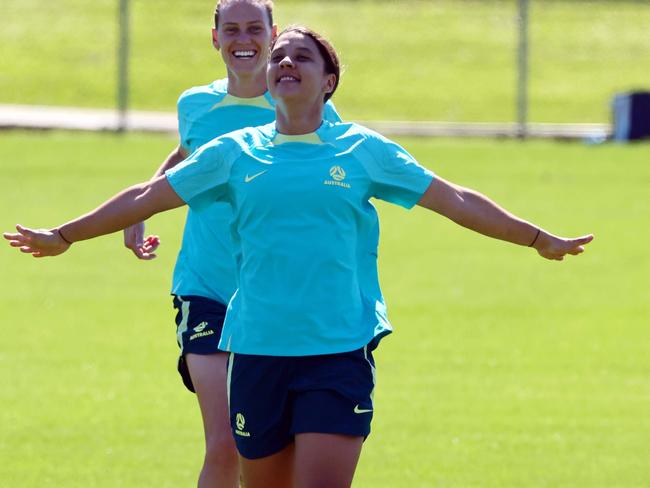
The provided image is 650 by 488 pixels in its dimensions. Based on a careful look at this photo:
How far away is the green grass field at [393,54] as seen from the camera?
29.9 m

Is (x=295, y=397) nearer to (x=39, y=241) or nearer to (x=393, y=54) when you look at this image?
(x=39, y=241)

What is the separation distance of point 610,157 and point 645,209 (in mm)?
4049

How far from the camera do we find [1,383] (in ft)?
35.0

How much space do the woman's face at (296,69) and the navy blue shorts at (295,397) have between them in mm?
941

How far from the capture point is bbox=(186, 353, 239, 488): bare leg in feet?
22.0

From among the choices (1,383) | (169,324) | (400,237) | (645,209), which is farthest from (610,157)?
(1,383)

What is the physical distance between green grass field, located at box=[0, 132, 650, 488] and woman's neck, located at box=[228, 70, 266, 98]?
7.84 feet

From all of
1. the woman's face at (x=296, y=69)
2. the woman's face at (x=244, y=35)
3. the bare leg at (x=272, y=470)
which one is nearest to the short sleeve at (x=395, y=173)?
the woman's face at (x=296, y=69)

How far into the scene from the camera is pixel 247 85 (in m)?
7.01

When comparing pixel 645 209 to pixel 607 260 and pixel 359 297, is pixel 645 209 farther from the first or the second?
pixel 359 297

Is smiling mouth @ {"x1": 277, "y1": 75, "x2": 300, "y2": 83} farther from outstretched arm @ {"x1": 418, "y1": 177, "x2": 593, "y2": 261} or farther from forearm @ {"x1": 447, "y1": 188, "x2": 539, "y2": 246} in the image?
forearm @ {"x1": 447, "y1": 188, "x2": 539, "y2": 246}

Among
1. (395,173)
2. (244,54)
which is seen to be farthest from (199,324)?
(395,173)

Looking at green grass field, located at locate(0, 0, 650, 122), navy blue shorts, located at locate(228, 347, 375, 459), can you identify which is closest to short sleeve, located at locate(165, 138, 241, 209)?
navy blue shorts, located at locate(228, 347, 375, 459)

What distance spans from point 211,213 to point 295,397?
4.53ft
